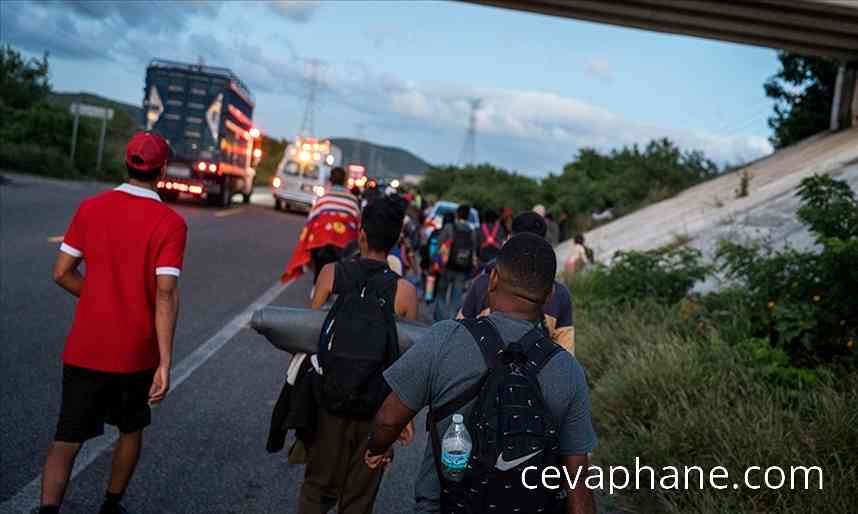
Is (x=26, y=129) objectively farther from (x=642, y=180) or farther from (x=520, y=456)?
(x=520, y=456)

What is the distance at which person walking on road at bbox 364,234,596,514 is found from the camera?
8.65 ft

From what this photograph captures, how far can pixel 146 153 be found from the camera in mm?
3924

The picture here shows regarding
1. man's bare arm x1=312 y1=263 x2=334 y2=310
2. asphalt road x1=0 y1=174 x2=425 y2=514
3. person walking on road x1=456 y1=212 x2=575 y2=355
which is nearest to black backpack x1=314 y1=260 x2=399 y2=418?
man's bare arm x1=312 y1=263 x2=334 y2=310

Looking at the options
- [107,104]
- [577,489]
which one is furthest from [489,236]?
[107,104]

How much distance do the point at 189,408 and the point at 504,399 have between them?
15.1ft

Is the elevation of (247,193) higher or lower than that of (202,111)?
lower

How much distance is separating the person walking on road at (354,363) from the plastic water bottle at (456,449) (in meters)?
0.98

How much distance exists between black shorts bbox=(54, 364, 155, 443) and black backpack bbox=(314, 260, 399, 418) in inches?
34.6

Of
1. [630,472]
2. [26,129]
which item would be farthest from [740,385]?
[26,129]

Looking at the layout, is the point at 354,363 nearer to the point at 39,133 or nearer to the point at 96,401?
the point at 96,401

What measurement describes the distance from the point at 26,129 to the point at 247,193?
34.9 ft

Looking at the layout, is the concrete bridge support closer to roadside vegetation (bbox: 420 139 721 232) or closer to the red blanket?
roadside vegetation (bbox: 420 139 721 232)

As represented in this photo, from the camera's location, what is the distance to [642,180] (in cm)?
2925

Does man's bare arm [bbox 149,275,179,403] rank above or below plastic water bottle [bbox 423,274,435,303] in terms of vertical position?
above
